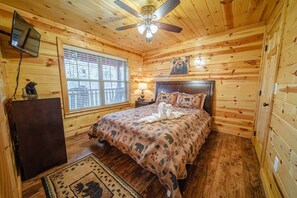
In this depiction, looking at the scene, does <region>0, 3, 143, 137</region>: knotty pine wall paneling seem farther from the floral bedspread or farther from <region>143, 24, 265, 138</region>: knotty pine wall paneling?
<region>143, 24, 265, 138</region>: knotty pine wall paneling

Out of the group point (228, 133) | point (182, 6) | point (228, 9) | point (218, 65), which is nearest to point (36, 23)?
point (182, 6)

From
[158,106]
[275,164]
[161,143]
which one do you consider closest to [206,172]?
[275,164]

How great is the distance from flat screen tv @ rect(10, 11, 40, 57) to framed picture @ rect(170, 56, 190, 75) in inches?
122

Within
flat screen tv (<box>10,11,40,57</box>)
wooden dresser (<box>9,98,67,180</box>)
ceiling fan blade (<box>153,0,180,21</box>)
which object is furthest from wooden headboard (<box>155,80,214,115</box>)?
flat screen tv (<box>10,11,40,57</box>)

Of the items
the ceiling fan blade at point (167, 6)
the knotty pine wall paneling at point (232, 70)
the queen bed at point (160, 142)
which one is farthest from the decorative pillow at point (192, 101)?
the ceiling fan blade at point (167, 6)

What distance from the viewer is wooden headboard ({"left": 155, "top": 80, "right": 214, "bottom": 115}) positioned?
2.87 metres

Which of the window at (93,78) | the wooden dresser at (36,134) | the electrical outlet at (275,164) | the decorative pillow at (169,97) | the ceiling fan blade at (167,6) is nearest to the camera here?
the electrical outlet at (275,164)

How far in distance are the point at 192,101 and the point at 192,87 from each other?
1.74 feet

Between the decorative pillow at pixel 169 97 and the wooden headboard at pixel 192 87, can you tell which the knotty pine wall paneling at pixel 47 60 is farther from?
the wooden headboard at pixel 192 87

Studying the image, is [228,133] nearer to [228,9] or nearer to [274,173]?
[274,173]

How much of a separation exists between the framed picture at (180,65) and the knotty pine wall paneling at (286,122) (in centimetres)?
209

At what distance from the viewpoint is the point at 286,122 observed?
40.4 inches

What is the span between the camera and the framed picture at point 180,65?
3318 mm

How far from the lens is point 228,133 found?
2.79 meters
